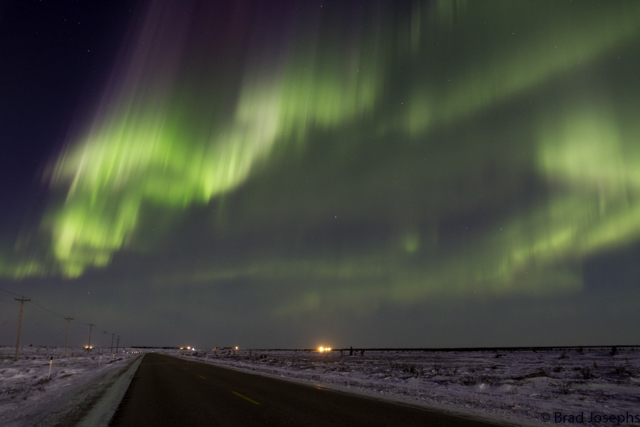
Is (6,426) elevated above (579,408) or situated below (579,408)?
below

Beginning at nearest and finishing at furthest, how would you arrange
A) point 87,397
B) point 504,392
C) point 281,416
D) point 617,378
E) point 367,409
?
point 281,416 → point 367,409 → point 87,397 → point 504,392 → point 617,378

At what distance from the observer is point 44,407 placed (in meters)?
12.7

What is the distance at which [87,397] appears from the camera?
15.1 m

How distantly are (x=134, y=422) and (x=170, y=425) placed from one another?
1.14 metres

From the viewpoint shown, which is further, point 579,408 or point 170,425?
point 579,408

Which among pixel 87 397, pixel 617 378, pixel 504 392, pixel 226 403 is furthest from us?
pixel 617 378

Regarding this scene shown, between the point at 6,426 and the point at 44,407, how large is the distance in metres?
3.76

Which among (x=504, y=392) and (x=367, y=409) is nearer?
(x=367, y=409)

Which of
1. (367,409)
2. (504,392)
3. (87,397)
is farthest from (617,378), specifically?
(87,397)

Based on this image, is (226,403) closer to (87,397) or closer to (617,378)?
(87,397)

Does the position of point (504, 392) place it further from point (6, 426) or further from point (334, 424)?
point (6, 426)

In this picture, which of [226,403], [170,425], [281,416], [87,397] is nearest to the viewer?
[170,425]

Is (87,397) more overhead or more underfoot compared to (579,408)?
more underfoot

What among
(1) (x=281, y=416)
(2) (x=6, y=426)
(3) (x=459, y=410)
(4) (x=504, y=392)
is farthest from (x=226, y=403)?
(4) (x=504, y=392)
